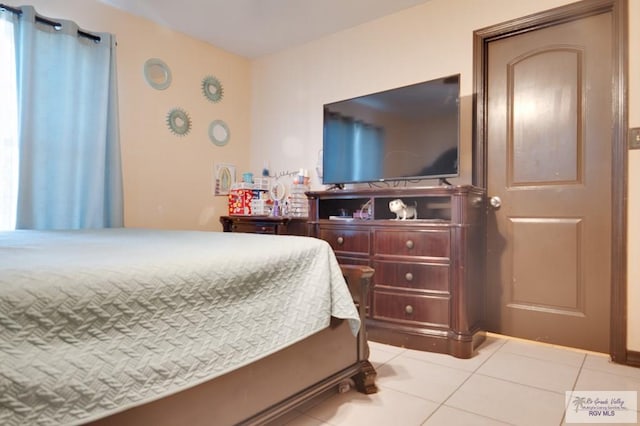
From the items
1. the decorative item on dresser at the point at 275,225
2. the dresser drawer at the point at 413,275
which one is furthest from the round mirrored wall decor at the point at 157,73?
the dresser drawer at the point at 413,275

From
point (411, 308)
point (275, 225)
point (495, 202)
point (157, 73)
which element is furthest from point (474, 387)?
point (157, 73)

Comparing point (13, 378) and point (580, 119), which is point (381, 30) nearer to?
point (580, 119)

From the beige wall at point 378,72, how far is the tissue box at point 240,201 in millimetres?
450

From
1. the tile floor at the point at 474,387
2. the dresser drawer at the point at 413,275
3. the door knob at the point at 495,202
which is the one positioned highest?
the door knob at the point at 495,202

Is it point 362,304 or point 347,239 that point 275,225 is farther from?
point 362,304

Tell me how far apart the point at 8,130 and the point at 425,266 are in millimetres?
2667

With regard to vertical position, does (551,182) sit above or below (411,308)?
above

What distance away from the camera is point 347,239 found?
2.46 m

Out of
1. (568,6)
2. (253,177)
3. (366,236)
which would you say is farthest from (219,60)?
(568,6)

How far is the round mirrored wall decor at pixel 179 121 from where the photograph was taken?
3.12 meters

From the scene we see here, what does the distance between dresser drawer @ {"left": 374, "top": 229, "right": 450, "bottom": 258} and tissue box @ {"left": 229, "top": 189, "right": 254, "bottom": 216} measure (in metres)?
1.36

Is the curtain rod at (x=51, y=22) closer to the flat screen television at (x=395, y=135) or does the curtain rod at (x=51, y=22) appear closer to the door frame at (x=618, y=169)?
the flat screen television at (x=395, y=135)

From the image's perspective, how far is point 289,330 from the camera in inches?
47.9

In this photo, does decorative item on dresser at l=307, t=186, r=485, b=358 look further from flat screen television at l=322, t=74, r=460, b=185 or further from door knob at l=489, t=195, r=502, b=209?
flat screen television at l=322, t=74, r=460, b=185
